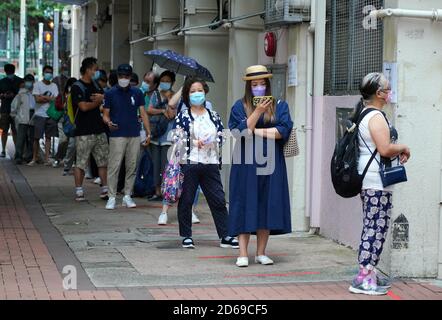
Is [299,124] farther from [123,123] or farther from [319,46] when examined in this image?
[123,123]

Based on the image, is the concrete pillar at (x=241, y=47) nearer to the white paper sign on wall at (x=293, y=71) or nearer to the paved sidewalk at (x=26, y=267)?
the white paper sign on wall at (x=293, y=71)

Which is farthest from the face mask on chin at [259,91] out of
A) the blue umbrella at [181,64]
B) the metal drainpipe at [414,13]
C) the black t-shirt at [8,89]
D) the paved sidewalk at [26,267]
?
the black t-shirt at [8,89]

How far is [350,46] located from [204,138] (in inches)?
69.8

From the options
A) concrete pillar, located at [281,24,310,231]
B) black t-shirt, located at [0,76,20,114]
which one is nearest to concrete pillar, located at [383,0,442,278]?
concrete pillar, located at [281,24,310,231]

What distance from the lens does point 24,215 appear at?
12016 millimetres

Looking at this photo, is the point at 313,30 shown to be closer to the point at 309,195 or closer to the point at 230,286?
the point at 309,195

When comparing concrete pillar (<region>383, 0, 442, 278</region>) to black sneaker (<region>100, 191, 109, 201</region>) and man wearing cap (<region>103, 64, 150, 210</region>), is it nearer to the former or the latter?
man wearing cap (<region>103, 64, 150, 210</region>)

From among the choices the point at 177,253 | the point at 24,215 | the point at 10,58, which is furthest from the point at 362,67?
the point at 10,58

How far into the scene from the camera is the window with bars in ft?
28.8

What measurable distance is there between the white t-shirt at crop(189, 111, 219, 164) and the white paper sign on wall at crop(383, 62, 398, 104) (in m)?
2.04

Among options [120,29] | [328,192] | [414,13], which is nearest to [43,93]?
[120,29]

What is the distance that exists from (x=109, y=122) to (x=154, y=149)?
1.15 meters

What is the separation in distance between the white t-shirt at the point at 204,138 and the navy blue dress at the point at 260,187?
82 cm
